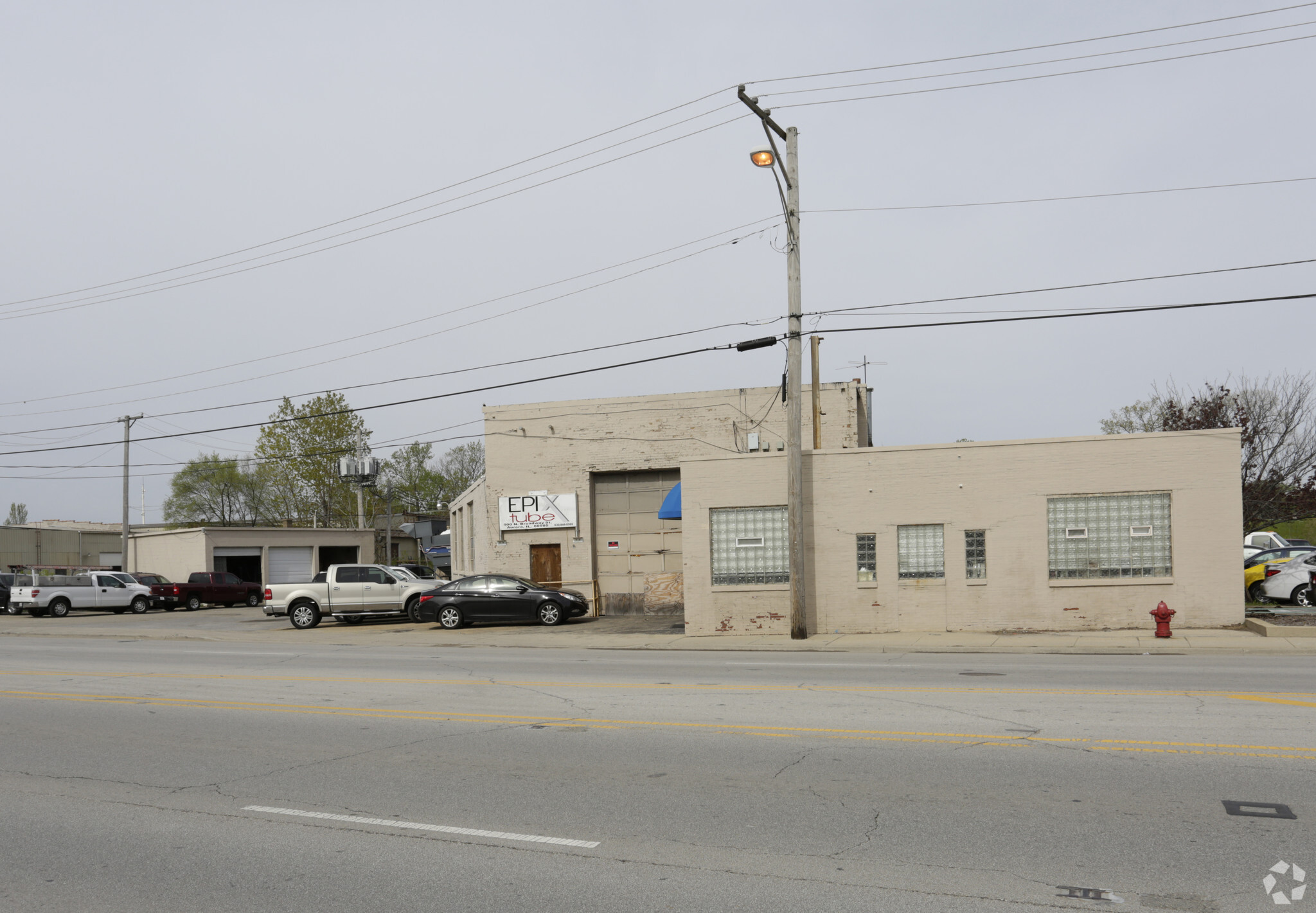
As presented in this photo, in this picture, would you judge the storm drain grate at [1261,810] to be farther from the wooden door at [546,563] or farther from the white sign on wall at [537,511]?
the wooden door at [546,563]

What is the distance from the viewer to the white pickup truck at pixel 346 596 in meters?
29.3

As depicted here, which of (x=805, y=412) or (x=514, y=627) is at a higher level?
(x=805, y=412)

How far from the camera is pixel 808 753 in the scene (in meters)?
8.68

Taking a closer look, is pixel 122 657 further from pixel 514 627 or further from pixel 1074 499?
pixel 1074 499

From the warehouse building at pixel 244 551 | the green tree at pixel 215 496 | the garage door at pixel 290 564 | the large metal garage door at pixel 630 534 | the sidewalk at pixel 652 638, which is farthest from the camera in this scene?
the green tree at pixel 215 496

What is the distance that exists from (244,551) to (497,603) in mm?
29473

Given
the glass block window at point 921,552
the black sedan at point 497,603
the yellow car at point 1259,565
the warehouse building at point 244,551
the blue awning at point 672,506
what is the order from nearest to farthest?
the glass block window at point 921,552 → the blue awning at point 672,506 → the yellow car at point 1259,565 → the black sedan at point 497,603 → the warehouse building at point 244,551

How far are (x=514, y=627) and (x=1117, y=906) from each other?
893 inches

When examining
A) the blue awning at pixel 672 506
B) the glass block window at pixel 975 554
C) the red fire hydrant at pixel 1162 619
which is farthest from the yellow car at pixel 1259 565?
the blue awning at pixel 672 506

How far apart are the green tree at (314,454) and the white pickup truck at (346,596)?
116 feet

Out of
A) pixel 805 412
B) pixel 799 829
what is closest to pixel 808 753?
pixel 799 829

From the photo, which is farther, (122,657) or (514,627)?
(514,627)

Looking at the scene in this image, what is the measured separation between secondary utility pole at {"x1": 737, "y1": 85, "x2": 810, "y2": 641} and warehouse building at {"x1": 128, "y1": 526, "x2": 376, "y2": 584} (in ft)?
110

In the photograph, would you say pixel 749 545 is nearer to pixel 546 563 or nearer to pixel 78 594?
pixel 546 563
